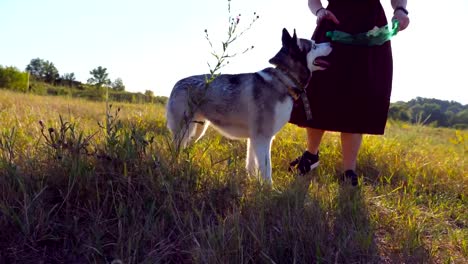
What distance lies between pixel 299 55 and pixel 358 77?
1.91ft

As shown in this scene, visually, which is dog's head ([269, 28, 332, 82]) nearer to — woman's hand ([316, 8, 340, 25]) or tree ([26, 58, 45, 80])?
woman's hand ([316, 8, 340, 25])

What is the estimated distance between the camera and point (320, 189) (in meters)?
3.10

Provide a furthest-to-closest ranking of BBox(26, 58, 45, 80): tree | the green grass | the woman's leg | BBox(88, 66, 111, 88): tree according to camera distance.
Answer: BBox(26, 58, 45, 80): tree → the woman's leg → BBox(88, 66, 111, 88): tree → the green grass

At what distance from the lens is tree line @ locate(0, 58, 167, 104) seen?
3.05 meters

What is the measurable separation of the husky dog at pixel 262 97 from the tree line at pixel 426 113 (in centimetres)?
306

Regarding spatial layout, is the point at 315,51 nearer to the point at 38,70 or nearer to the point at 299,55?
the point at 299,55

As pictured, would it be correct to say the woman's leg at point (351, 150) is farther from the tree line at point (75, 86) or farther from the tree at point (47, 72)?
the tree at point (47, 72)

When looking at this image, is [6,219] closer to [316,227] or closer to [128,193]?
[128,193]

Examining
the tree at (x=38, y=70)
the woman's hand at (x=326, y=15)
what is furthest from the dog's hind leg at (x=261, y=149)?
the tree at (x=38, y=70)

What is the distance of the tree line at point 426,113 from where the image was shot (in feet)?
22.0

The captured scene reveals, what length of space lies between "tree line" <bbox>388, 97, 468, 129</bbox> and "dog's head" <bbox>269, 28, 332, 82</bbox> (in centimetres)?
297

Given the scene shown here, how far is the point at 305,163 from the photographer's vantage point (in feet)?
13.2

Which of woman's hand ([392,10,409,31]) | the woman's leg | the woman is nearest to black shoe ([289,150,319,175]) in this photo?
the woman

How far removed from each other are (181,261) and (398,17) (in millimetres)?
2867
